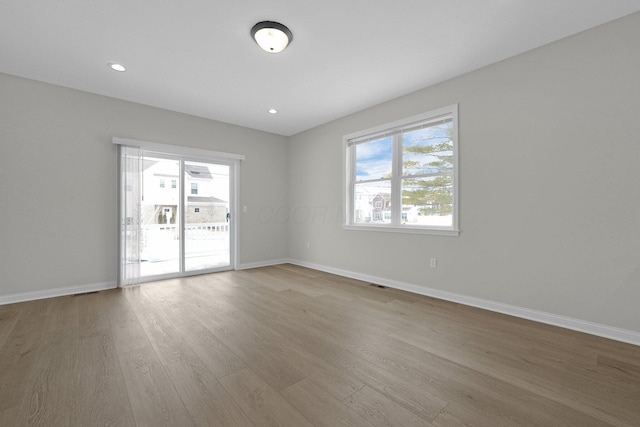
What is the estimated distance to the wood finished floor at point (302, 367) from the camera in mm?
1445

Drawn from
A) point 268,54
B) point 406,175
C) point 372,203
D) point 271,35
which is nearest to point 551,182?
point 406,175

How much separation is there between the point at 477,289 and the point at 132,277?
15.4ft

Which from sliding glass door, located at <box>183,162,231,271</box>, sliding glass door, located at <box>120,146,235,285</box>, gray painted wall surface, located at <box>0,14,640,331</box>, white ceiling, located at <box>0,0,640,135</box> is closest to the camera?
white ceiling, located at <box>0,0,640,135</box>

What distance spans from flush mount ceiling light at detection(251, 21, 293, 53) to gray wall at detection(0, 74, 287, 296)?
105 inches

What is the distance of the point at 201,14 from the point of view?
2.25 m

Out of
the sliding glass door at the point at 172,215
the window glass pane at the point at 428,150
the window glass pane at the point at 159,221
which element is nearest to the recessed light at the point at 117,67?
the sliding glass door at the point at 172,215

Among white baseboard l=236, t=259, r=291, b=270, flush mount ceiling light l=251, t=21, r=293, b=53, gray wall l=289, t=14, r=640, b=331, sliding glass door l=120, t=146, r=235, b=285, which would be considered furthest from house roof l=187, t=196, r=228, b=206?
gray wall l=289, t=14, r=640, b=331

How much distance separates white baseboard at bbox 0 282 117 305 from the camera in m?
3.22

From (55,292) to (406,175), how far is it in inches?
198

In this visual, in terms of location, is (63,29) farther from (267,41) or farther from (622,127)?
(622,127)

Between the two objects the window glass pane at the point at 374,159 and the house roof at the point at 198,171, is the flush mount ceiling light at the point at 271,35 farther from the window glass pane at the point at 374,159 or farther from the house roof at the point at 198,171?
the house roof at the point at 198,171

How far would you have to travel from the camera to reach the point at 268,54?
2.83 metres

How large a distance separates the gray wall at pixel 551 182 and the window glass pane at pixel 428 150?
0.25 m

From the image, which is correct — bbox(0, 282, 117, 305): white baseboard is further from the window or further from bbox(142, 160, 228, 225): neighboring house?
the window
